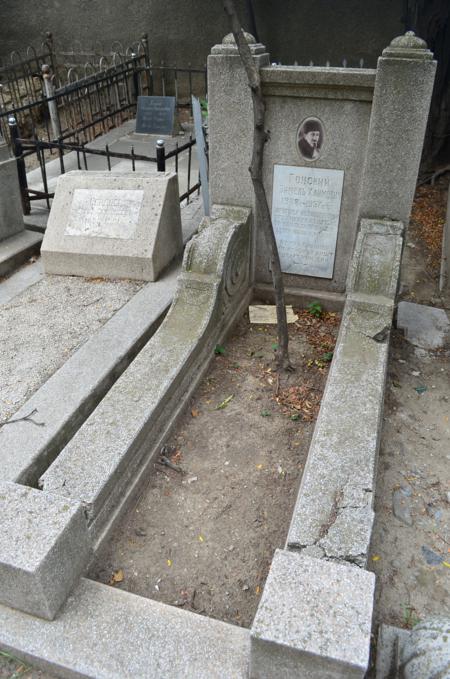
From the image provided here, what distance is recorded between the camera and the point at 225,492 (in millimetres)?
3518

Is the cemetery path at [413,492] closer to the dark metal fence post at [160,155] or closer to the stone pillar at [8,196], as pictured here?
the dark metal fence post at [160,155]

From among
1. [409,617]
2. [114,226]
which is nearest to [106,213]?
[114,226]

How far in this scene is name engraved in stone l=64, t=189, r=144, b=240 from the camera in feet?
17.7

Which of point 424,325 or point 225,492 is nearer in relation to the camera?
point 225,492

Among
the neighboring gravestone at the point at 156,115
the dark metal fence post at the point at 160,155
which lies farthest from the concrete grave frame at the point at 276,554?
the neighboring gravestone at the point at 156,115

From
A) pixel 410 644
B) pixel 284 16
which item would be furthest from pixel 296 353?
pixel 284 16

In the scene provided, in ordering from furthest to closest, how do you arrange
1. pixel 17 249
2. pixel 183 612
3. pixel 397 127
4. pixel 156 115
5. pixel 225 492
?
pixel 156 115, pixel 17 249, pixel 397 127, pixel 225 492, pixel 183 612

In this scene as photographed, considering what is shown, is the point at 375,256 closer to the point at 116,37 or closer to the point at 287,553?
the point at 287,553

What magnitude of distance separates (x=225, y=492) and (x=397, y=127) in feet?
10.2

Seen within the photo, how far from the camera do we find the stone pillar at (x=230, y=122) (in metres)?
4.59

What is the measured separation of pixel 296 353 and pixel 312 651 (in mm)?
2921

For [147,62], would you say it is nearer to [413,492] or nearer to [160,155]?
[160,155]

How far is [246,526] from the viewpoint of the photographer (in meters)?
3.30

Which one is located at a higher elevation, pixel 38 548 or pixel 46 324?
pixel 38 548
